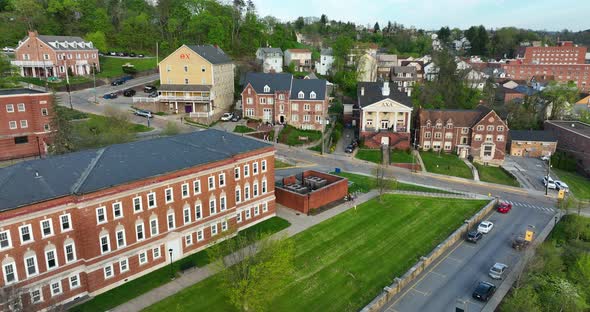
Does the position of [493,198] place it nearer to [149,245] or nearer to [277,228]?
[277,228]

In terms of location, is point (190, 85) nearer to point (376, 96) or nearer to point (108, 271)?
point (376, 96)

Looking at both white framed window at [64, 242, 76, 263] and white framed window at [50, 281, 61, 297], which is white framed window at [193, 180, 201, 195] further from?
white framed window at [50, 281, 61, 297]

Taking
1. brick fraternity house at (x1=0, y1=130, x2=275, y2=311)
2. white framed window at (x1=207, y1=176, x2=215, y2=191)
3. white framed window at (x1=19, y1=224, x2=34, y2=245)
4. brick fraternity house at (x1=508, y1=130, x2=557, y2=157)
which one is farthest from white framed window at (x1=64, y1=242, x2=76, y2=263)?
brick fraternity house at (x1=508, y1=130, x2=557, y2=157)

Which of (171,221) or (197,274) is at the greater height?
(171,221)

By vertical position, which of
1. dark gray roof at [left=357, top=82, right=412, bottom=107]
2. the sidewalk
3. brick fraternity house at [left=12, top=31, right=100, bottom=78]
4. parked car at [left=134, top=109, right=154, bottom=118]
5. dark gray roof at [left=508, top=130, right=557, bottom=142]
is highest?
brick fraternity house at [left=12, top=31, right=100, bottom=78]

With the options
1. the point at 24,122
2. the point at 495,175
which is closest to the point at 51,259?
the point at 24,122

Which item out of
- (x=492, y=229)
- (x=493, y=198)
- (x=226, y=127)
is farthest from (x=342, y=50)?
(x=492, y=229)

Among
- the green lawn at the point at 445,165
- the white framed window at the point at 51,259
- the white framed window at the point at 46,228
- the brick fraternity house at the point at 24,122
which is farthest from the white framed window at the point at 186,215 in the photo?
the green lawn at the point at 445,165
